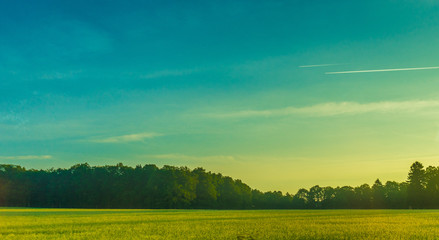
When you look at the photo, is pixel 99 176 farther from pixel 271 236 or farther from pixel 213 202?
pixel 271 236

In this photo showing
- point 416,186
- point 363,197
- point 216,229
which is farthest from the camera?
point 363,197

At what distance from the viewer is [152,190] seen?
460 feet

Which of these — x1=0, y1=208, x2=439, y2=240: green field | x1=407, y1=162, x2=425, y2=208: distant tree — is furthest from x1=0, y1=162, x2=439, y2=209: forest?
x1=0, y1=208, x2=439, y2=240: green field

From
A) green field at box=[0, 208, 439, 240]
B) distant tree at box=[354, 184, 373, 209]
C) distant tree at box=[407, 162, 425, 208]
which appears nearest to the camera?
green field at box=[0, 208, 439, 240]

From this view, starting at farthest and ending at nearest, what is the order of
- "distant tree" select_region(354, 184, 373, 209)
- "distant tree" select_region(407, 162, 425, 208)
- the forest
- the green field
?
"distant tree" select_region(354, 184, 373, 209), the forest, "distant tree" select_region(407, 162, 425, 208), the green field

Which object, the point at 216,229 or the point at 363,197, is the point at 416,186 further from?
the point at 216,229

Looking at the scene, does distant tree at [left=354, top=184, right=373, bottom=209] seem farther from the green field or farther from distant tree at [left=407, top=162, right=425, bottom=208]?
the green field

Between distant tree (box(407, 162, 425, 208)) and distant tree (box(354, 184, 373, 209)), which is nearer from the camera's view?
A: distant tree (box(407, 162, 425, 208))

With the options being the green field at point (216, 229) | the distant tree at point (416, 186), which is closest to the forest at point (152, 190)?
the distant tree at point (416, 186)

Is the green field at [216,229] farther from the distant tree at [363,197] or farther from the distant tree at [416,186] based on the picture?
the distant tree at [363,197]

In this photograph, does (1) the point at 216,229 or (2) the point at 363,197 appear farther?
(2) the point at 363,197

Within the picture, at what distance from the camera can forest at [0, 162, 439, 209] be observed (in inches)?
5221

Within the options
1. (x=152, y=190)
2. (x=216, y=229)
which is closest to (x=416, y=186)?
(x=152, y=190)

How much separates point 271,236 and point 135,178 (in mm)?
137827
